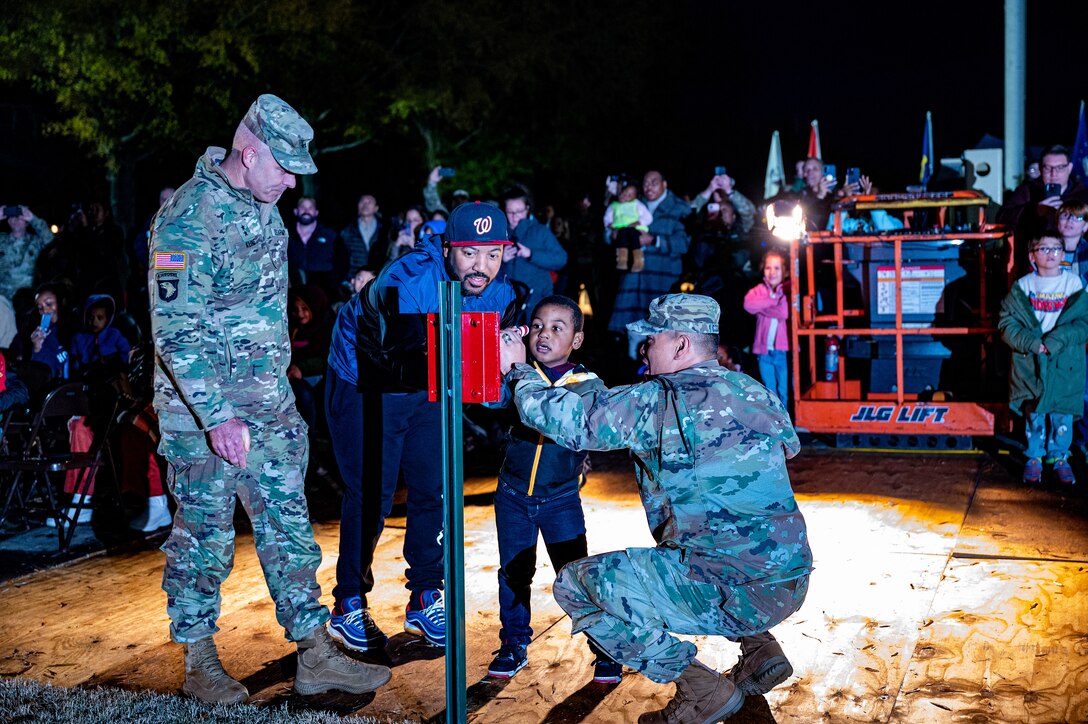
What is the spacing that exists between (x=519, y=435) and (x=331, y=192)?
A: 93.7 ft

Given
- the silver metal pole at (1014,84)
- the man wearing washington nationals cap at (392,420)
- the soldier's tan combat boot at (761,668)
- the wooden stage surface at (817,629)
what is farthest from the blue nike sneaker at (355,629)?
the silver metal pole at (1014,84)

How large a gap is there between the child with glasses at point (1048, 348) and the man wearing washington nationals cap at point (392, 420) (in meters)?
4.98

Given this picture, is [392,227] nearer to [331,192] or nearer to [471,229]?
[471,229]

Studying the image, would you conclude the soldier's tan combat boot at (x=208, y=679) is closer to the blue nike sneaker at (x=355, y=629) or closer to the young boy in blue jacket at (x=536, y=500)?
the blue nike sneaker at (x=355, y=629)

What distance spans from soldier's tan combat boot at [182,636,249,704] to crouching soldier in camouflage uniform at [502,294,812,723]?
1.41 meters

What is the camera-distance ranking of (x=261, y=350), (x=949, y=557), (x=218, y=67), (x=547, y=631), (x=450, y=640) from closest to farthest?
(x=450, y=640) → (x=261, y=350) → (x=547, y=631) → (x=949, y=557) → (x=218, y=67)

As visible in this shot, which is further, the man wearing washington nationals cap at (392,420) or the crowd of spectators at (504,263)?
the crowd of spectators at (504,263)

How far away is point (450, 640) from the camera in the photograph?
345cm

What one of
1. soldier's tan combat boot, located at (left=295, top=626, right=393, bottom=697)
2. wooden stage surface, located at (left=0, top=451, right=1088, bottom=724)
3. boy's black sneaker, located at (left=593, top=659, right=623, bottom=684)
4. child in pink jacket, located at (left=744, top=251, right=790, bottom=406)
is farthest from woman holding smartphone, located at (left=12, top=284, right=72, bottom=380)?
boy's black sneaker, located at (left=593, top=659, right=623, bottom=684)

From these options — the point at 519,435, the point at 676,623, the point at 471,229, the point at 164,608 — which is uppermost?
the point at 471,229

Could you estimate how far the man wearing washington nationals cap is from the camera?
472cm

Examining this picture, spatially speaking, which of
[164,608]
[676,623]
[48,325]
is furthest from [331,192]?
[676,623]

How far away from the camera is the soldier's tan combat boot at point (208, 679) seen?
429 cm

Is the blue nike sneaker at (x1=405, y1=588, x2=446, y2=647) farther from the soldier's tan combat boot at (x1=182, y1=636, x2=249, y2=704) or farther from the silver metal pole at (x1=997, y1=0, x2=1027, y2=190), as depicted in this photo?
the silver metal pole at (x1=997, y1=0, x2=1027, y2=190)
